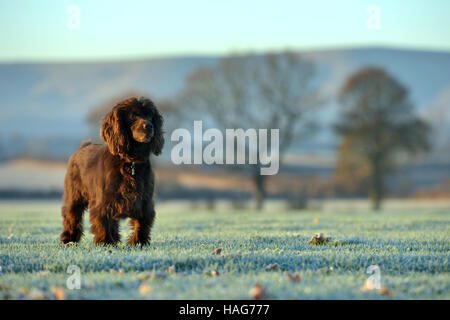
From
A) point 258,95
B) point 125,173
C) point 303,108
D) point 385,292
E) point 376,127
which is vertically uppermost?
point 258,95

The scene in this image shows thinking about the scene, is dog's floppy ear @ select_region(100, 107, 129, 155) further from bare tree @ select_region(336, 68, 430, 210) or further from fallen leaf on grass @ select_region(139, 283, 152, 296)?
bare tree @ select_region(336, 68, 430, 210)

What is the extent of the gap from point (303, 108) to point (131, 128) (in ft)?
71.8

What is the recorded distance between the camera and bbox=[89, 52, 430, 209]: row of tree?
2761 cm

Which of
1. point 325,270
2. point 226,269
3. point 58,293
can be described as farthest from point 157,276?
point 325,270

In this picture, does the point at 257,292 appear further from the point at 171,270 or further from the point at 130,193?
the point at 130,193

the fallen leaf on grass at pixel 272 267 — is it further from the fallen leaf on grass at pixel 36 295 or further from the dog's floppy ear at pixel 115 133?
the dog's floppy ear at pixel 115 133

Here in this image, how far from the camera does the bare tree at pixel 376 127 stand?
90.8ft

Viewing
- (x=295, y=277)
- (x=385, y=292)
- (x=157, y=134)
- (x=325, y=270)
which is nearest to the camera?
(x=385, y=292)

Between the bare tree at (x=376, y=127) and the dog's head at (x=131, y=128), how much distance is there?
2150cm

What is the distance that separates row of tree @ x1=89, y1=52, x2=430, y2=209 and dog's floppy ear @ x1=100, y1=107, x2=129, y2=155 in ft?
66.7

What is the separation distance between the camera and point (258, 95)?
2814 centimetres

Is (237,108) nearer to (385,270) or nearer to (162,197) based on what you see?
(162,197)

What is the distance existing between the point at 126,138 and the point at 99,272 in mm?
2230

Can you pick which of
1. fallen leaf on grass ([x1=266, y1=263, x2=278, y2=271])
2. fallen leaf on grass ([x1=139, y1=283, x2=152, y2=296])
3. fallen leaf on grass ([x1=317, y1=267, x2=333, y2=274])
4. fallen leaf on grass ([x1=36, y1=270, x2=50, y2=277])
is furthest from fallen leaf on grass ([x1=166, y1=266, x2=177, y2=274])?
fallen leaf on grass ([x1=317, y1=267, x2=333, y2=274])
